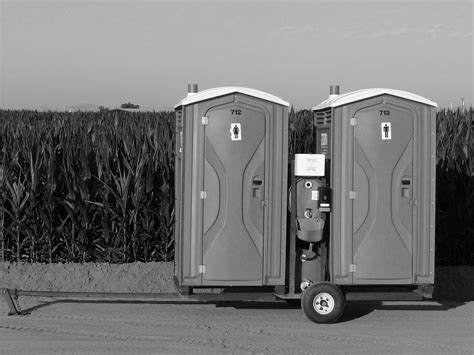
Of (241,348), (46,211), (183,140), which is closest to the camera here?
(241,348)

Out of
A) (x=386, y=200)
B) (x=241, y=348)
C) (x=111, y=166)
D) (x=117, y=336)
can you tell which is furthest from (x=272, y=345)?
(x=111, y=166)

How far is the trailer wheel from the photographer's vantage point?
8.54 metres

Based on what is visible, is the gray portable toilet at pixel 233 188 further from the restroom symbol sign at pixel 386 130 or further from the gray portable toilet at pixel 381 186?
the restroom symbol sign at pixel 386 130

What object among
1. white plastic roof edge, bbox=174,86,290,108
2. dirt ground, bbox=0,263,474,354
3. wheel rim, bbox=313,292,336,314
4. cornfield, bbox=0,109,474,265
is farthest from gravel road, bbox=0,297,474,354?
white plastic roof edge, bbox=174,86,290,108

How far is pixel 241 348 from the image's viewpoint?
754cm

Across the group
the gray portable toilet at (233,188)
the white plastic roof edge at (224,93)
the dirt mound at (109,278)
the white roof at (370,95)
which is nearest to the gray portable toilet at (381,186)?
the white roof at (370,95)

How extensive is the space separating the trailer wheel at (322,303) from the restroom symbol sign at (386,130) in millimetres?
1588

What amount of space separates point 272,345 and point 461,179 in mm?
5126

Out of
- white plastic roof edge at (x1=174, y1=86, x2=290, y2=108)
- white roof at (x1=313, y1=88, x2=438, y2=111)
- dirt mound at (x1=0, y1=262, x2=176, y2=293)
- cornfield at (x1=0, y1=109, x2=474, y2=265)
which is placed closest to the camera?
white plastic roof edge at (x1=174, y1=86, x2=290, y2=108)

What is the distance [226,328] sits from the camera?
827cm

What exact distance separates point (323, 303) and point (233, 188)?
1433mm

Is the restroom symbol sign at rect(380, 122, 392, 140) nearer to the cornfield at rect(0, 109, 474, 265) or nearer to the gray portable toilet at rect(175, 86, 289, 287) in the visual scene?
the gray portable toilet at rect(175, 86, 289, 287)

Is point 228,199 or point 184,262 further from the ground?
point 228,199

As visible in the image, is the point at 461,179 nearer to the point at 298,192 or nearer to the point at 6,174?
the point at 298,192
